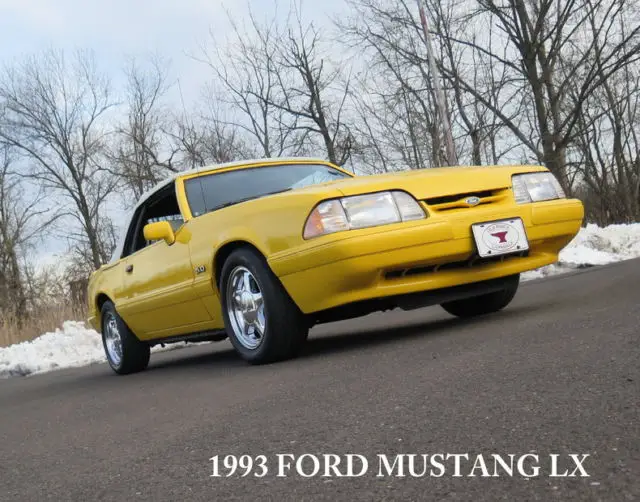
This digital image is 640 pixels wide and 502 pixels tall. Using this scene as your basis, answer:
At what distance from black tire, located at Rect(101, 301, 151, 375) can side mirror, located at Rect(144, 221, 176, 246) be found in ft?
4.56

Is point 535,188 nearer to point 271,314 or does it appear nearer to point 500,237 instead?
point 500,237

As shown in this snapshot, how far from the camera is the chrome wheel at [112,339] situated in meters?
7.06

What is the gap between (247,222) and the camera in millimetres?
4988

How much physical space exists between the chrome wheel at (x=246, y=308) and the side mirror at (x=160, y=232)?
77 centimetres

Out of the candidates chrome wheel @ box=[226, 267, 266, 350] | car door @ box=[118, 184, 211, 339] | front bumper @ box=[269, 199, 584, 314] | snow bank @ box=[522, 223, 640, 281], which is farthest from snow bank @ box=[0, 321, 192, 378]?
front bumper @ box=[269, 199, 584, 314]

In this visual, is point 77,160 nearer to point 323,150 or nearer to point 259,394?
point 323,150

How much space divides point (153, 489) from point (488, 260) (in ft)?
10.3

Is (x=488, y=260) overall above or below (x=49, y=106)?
below

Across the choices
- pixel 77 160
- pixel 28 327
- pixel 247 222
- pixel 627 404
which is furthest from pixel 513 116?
pixel 77 160

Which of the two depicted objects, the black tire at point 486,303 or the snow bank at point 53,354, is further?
the snow bank at point 53,354

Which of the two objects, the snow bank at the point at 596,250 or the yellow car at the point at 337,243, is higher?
the yellow car at the point at 337,243

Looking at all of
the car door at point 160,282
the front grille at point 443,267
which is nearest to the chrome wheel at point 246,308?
the car door at point 160,282

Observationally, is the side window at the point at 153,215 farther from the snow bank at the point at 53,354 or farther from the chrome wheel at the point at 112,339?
the snow bank at the point at 53,354

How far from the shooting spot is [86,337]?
1109 centimetres
